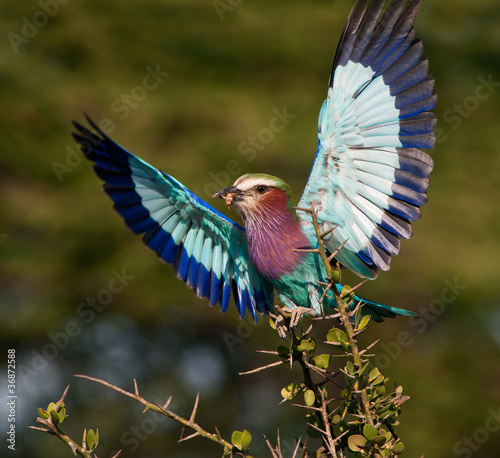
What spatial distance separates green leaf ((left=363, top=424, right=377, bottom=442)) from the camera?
1615 millimetres

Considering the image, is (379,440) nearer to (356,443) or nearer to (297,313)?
(356,443)

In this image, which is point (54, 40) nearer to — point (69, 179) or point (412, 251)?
point (69, 179)

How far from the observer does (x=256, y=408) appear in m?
5.18

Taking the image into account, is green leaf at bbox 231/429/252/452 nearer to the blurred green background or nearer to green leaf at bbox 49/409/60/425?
green leaf at bbox 49/409/60/425

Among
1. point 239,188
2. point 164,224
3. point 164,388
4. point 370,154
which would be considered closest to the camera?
point 370,154

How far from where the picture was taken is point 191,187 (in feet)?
15.4

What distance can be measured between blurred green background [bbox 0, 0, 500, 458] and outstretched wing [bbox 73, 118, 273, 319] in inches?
56.2

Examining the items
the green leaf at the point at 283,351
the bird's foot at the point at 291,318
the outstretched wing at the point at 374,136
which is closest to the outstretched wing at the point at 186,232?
the bird's foot at the point at 291,318

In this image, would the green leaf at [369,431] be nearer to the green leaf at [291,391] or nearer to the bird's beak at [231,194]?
the green leaf at [291,391]

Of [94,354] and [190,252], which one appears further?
[94,354]

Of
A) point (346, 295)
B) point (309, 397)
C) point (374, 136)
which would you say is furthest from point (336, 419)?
point (374, 136)

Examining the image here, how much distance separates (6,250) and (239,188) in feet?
8.82

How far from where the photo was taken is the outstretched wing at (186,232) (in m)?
3.12

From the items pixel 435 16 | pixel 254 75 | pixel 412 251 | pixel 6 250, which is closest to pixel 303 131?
pixel 254 75
